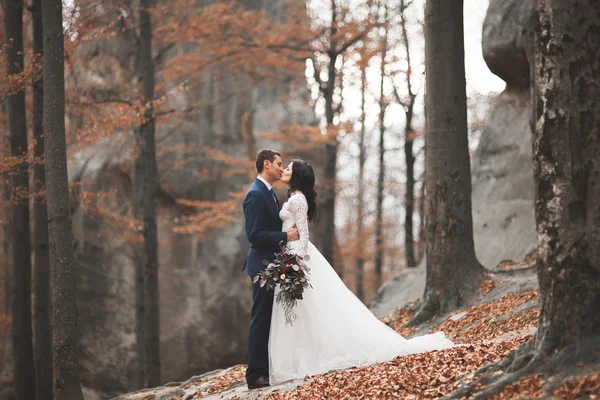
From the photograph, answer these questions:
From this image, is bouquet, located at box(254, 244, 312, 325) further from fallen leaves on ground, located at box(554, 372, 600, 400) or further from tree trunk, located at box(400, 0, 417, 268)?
tree trunk, located at box(400, 0, 417, 268)

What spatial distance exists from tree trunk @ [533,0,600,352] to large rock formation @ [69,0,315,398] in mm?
13559

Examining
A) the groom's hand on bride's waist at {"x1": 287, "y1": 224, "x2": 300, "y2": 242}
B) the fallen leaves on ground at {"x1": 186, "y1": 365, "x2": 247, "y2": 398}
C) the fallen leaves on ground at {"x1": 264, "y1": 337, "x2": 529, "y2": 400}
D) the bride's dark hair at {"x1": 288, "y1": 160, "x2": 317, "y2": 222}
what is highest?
the bride's dark hair at {"x1": 288, "y1": 160, "x2": 317, "y2": 222}

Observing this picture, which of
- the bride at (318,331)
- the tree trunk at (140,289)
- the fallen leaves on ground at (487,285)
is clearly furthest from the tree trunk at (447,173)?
the tree trunk at (140,289)

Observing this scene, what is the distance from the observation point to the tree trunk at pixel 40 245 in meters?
10.2

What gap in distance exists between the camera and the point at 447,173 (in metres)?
9.30

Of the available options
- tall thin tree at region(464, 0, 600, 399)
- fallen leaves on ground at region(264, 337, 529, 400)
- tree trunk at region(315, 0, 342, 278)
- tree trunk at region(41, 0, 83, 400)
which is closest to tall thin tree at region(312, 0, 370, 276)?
tree trunk at region(315, 0, 342, 278)

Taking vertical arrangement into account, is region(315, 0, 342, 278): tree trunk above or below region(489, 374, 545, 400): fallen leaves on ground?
above

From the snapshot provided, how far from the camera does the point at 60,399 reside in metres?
7.68

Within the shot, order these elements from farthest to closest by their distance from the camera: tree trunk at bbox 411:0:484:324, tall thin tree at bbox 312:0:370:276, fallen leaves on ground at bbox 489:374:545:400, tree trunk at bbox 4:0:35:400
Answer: tall thin tree at bbox 312:0:370:276
tree trunk at bbox 4:0:35:400
tree trunk at bbox 411:0:484:324
fallen leaves on ground at bbox 489:374:545:400

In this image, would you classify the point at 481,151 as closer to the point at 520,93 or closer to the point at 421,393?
the point at 520,93

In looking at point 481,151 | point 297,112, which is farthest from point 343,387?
point 297,112

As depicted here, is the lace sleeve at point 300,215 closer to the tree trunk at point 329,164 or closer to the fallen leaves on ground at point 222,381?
the fallen leaves on ground at point 222,381

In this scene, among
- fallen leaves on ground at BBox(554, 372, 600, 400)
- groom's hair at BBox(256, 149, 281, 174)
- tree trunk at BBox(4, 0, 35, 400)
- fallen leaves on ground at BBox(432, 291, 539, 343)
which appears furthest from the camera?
tree trunk at BBox(4, 0, 35, 400)

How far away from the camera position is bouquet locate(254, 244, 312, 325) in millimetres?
6457
